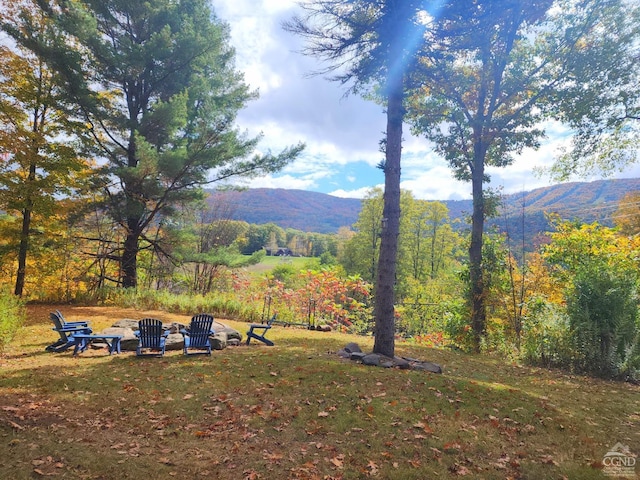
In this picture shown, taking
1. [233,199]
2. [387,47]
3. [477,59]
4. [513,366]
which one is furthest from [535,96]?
[233,199]

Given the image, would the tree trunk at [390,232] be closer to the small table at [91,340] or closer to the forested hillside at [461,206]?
the forested hillside at [461,206]

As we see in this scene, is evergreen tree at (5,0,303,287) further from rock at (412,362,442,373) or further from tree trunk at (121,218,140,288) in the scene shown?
rock at (412,362,442,373)

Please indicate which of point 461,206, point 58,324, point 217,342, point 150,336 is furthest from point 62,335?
point 461,206

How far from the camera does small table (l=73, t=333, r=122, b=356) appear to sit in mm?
6239

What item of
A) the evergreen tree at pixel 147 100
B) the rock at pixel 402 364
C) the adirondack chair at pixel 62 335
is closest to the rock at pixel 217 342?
the adirondack chair at pixel 62 335

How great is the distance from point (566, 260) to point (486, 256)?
2.43 m

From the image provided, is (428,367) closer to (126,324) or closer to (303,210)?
(126,324)

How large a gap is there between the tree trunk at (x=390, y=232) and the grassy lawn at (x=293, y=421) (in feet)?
3.01

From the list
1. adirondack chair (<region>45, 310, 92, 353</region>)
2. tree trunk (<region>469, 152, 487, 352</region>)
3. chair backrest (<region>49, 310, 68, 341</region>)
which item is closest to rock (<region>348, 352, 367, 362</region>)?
tree trunk (<region>469, 152, 487, 352</region>)

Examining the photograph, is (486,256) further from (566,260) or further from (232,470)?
(232,470)

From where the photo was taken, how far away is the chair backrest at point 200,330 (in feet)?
21.8

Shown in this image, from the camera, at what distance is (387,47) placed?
626cm

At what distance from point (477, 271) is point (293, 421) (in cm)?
776

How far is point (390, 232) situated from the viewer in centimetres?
639
